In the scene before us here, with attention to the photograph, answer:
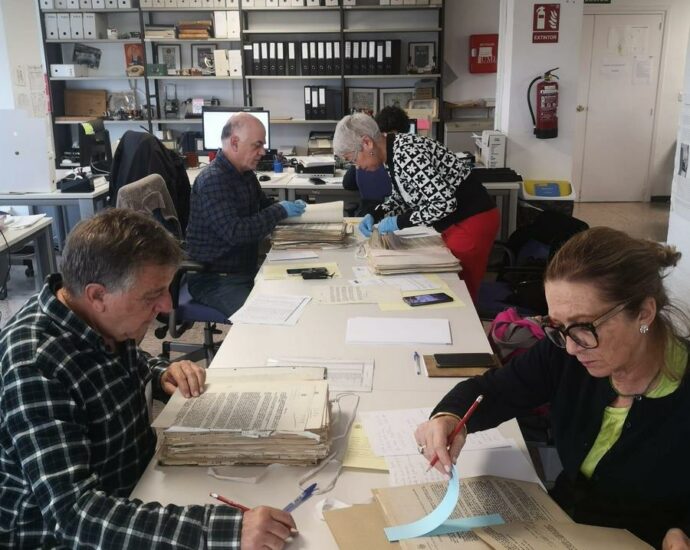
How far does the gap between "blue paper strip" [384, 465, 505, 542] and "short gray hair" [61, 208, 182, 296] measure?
62 centimetres

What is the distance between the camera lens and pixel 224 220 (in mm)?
→ 2781

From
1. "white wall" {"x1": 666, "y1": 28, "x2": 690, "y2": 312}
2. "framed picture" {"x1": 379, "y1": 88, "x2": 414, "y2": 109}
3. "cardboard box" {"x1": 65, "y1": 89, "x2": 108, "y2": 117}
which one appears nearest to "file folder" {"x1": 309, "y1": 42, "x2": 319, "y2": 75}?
"framed picture" {"x1": 379, "y1": 88, "x2": 414, "y2": 109}

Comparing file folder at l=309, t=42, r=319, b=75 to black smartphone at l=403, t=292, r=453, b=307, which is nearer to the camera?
black smartphone at l=403, t=292, r=453, b=307

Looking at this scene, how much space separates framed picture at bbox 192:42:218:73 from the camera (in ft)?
21.5

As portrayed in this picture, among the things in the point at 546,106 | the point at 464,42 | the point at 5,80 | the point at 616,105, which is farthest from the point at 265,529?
the point at 616,105

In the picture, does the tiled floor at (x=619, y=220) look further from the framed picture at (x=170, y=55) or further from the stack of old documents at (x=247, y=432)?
the stack of old documents at (x=247, y=432)

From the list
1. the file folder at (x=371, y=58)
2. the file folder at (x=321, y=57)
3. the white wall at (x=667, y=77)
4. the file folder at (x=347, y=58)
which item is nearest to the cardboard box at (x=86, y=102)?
the file folder at (x=321, y=57)

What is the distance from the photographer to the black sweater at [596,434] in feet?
3.80

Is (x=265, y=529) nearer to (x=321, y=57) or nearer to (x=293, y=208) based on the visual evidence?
(x=293, y=208)

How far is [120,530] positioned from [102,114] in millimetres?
6457

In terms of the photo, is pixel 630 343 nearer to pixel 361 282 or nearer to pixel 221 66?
pixel 361 282

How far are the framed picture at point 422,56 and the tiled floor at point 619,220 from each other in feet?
6.96

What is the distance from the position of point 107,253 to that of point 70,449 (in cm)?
33

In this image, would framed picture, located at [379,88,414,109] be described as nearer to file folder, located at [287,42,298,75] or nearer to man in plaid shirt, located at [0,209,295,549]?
file folder, located at [287,42,298,75]
